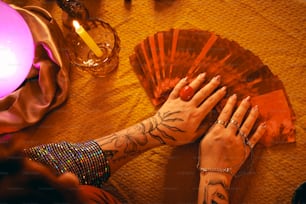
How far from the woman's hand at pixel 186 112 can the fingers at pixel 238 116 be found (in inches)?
2.5

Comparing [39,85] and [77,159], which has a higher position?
[39,85]

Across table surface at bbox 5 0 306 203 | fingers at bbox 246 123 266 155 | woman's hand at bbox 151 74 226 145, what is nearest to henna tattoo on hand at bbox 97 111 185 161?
woman's hand at bbox 151 74 226 145

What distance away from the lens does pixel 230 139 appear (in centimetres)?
95

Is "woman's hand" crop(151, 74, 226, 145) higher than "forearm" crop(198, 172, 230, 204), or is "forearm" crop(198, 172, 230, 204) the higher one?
"woman's hand" crop(151, 74, 226, 145)

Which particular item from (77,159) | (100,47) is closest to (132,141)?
(77,159)

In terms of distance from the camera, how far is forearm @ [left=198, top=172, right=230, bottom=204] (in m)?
0.91

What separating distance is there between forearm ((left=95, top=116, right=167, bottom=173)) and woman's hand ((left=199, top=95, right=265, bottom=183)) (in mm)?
134

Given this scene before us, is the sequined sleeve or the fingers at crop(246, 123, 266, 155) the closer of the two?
the sequined sleeve

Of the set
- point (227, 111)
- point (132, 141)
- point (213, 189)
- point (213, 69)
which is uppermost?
point (213, 69)

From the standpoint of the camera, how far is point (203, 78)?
102 centimetres

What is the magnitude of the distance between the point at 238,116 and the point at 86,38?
50 cm

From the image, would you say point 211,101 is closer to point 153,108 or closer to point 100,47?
point 153,108

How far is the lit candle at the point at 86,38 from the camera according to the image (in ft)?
3.12

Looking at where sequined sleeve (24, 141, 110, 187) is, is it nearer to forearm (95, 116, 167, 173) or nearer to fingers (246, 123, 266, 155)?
forearm (95, 116, 167, 173)
